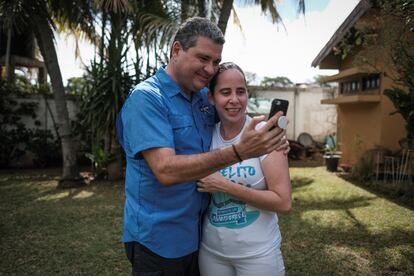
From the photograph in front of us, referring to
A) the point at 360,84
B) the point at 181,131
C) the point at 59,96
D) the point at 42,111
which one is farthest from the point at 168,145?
the point at 42,111

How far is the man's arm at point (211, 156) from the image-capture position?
1.36 m

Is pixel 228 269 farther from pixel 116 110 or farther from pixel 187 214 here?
pixel 116 110

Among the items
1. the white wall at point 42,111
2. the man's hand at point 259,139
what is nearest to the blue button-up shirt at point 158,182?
the man's hand at point 259,139

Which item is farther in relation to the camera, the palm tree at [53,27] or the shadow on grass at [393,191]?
the palm tree at [53,27]

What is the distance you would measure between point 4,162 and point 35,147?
104 centimetres

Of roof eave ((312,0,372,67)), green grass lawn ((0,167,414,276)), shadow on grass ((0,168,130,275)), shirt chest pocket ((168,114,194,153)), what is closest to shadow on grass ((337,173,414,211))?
green grass lawn ((0,167,414,276))

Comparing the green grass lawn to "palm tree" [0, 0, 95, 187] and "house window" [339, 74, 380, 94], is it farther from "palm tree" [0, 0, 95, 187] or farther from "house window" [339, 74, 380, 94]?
"house window" [339, 74, 380, 94]

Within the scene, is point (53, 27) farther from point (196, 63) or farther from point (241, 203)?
point (241, 203)

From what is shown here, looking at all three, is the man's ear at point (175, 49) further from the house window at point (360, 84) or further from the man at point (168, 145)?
the house window at point (360, 84)

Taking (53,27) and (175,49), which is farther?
(53,27)

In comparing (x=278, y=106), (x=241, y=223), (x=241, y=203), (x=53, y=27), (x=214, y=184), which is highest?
(x=53, y=27)

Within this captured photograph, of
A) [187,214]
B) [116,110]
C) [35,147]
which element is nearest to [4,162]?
[35,147]

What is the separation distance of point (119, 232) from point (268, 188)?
3.93 meters

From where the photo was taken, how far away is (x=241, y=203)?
6.15 feet
